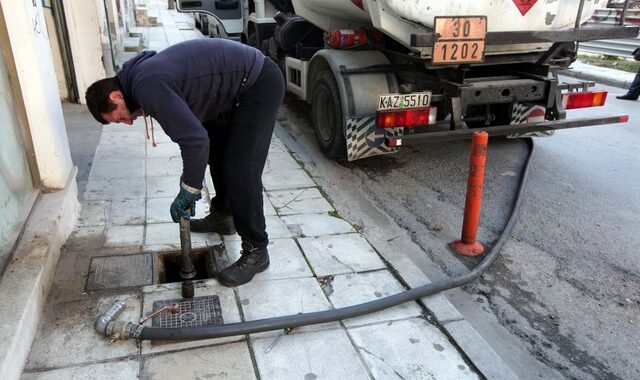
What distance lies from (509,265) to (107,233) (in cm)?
299

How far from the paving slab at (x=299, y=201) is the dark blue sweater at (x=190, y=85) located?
144 cm

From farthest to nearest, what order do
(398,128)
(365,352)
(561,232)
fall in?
1. (398,128)
2. (561,232)
3. (365,352)

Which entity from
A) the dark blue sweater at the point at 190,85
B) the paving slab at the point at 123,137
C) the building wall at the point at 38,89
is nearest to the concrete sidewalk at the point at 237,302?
the building wall at the point at 38,89

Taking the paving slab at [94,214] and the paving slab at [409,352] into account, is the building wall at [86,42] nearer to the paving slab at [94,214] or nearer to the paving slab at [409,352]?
the paving slab at [94,214]

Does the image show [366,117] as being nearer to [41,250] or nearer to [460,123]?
[460,123]

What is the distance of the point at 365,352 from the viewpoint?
8.79 ft

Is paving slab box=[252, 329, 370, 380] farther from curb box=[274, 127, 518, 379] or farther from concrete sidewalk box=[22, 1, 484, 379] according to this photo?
curb box=[274, 127, 518, 379]

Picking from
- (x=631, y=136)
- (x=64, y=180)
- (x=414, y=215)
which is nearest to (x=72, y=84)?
(x=64, y=180)

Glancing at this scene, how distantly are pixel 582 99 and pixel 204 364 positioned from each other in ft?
14.9

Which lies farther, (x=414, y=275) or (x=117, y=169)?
(x=117, y=169)

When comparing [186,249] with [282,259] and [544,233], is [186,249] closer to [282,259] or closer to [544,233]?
[282,259]

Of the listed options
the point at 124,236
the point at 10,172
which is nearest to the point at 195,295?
the point at 124,236

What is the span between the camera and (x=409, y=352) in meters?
A: 2.70

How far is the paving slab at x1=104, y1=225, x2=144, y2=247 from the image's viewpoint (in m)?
3.59
